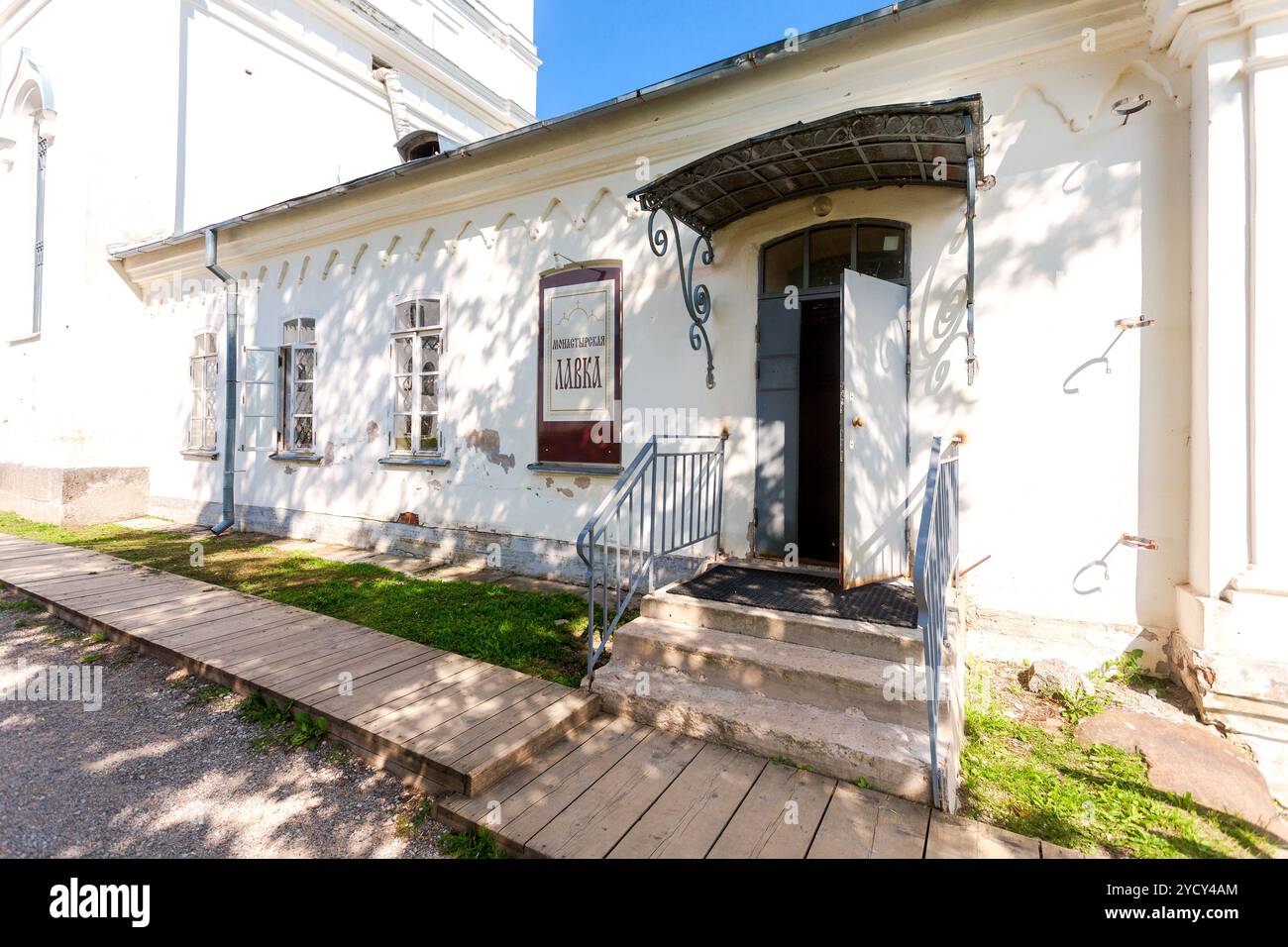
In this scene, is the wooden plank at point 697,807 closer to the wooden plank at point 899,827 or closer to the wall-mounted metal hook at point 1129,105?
the wooden plank at point 899,827

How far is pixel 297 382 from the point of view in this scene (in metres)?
8.30

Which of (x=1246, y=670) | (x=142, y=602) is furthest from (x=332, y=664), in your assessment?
(x=1246, y=670)

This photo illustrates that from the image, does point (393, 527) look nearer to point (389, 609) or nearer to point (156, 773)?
point (389, 609)

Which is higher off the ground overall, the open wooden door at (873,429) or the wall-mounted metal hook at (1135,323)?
the wall-mounted metal hook at (1135,323)

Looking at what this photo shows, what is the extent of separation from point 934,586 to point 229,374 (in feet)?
31.7

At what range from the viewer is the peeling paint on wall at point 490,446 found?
6.36 meters

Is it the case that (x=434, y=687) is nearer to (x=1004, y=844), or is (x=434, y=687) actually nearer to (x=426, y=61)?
(x=1004, y=844)

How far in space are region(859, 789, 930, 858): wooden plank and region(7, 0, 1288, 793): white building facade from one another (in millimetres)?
1962

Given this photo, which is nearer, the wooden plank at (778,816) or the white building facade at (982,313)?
the wooden plank at (778,816)

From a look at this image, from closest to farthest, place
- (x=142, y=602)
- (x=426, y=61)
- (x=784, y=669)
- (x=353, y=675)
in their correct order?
(x=784, y=669) < (x=353, y=675) < (x=142, y=602) < (x=426, y=61)

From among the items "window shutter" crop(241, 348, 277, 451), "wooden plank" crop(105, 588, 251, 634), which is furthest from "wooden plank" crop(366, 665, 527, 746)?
"window shutter" crop(241, 348, 277, 451)

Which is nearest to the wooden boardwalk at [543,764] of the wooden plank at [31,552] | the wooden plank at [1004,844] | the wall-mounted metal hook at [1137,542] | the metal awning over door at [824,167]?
the wooden plank at [1004,844]

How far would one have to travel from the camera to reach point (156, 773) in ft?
9.14
